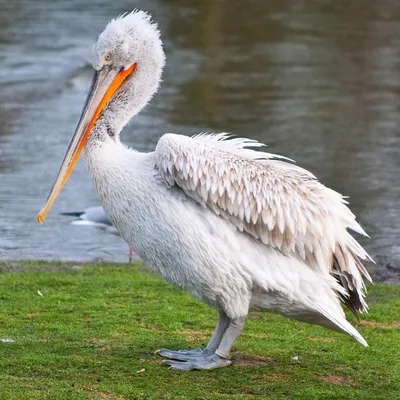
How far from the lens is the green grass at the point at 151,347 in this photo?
17.4 feet

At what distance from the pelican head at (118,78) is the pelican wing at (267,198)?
45 centimetres

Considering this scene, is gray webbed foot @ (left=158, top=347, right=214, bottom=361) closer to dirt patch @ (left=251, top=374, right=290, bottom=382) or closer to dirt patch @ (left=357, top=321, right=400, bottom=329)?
dirt patch @ (left=251, top=374, right=290, bottom=382)

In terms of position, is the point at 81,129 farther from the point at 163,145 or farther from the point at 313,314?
the point at 313,314

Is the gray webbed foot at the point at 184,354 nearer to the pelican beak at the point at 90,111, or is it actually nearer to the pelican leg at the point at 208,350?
the pelican leg at the point at 208,350

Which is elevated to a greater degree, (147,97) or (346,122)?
(147,97)

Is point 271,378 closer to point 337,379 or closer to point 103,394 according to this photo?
point 337,379

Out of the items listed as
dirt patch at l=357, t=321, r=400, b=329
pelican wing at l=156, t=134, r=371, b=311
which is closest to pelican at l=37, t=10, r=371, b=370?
pelican wing at l=156, t=134, r=371, b=311

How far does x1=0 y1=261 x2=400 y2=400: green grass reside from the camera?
5316 mm

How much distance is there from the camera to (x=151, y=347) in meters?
6.13

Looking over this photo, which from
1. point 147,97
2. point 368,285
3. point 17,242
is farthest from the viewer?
point 17,242

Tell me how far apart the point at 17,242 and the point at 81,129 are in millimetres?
4460

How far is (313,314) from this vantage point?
567 centimetres

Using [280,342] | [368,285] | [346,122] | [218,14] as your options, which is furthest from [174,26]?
[280,342]

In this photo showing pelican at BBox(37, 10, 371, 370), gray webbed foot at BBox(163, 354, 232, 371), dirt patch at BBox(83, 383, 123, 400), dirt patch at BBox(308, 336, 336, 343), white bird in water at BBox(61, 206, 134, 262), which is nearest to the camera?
dirt patch at BBox(83, 383, 123, 400)
